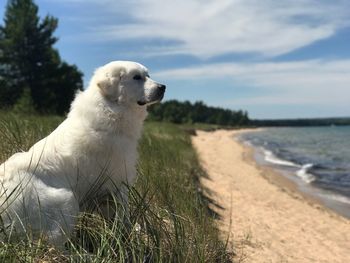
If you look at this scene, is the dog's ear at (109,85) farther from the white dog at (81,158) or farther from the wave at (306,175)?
the wave at (306,175)

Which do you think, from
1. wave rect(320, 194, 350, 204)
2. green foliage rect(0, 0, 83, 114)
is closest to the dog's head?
wave rect(320, 194, 350, 204)

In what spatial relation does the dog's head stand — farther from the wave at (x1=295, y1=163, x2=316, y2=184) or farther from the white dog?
the wave at (x1=295, y1=163, x2=316, y2=184)

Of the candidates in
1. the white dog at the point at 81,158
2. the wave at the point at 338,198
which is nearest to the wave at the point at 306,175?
the wave at the point at 338,198

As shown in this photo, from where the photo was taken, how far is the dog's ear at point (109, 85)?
15.9 ft

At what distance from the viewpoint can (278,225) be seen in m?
10.4

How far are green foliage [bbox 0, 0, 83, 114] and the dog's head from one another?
3434 centimetres

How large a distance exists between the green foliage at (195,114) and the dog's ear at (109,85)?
2804 inches

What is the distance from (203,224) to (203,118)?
11760 cm

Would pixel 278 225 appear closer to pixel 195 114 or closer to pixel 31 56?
pixel 31 56

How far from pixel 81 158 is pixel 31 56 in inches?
1551

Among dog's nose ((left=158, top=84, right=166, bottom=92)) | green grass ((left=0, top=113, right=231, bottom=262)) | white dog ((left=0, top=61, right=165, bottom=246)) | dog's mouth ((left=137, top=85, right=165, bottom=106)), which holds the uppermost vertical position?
dog's nose ((left=158, top=84, right=166, bottom=92))

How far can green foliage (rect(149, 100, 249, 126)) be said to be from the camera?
311ft

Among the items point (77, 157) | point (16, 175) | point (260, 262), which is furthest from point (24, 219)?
point (260, 262)

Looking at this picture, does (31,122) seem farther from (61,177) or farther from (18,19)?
(18,19)
